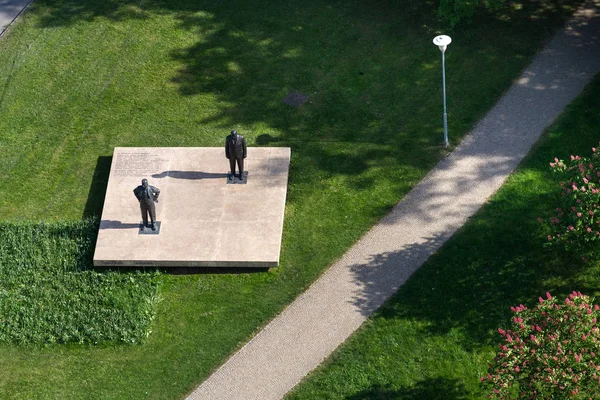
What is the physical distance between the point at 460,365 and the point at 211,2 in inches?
614

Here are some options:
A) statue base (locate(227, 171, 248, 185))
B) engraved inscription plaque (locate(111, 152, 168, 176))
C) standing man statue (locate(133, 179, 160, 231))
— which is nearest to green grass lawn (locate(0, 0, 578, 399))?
engraved inscription plaque (locate(111, 152, 168, 176))

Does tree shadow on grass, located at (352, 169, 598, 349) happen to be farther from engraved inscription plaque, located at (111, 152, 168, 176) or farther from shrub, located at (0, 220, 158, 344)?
engraved inscription plaque, located at (111, 152, 168, 176)

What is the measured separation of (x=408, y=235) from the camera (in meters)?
22.9

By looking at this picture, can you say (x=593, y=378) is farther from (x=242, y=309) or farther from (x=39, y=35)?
(x=39, y=35)

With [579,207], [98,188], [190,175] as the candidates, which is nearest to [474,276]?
[579,207]

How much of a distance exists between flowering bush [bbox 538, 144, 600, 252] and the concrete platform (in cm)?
656

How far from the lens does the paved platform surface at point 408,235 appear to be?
20516 mm

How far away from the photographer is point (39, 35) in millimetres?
29516

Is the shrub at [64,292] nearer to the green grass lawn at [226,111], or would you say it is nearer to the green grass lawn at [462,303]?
the green grass lawn at [226,111]

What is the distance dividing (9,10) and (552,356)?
21.3 metres

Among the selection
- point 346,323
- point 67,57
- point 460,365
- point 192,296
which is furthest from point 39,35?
point 460,365

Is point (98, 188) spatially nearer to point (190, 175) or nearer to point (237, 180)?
point (190, 175)

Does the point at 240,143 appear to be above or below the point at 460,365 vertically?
above

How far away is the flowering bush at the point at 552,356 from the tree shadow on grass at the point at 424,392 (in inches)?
63.6
